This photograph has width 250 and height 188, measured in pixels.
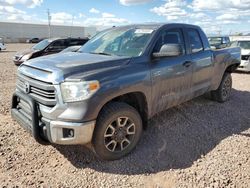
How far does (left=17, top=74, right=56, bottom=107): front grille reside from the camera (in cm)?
321

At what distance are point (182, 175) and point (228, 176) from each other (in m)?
0.59

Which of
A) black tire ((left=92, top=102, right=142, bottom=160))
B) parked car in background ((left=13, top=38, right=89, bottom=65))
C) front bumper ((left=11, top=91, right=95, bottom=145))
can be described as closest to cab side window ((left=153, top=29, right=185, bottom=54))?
black tire ((left=92, top=102, right=142, bottom=160))

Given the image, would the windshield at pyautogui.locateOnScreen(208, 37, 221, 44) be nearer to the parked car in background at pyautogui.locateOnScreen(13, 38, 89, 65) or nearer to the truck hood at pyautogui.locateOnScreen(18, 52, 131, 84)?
the parked car in background at pyautogui.locateOnScreen(13, 38, 89, 65)

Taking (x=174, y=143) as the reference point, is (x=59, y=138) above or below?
above

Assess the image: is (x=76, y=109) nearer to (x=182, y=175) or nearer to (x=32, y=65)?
(x=32, y=65)

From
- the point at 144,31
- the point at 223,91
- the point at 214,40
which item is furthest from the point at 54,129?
the point at 214,40

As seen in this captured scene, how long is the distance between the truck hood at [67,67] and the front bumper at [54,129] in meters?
0.40

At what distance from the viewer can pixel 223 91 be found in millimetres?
6402

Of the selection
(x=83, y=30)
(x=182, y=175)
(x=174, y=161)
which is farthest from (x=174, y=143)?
(x=83, y=30)

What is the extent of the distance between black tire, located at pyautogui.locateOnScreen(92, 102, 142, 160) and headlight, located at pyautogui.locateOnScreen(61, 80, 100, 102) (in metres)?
0.39

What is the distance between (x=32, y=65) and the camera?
371 centimetres

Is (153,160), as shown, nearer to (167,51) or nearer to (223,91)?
(167,51)

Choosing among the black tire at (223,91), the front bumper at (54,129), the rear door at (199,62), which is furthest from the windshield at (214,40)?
the front bumper at (54,129)

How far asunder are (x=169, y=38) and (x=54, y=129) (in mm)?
2559
